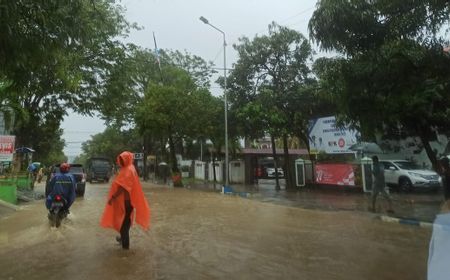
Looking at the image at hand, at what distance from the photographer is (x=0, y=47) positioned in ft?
20.0

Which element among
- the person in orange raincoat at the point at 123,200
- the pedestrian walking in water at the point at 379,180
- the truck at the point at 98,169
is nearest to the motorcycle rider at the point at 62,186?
the person in orange raincoat at the point at 123,200

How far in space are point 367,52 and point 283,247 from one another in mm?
4755

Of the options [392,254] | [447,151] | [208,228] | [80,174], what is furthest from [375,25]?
[80,174]

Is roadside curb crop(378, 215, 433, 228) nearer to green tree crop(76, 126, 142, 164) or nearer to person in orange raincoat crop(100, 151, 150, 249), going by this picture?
person in orange raincoat crop(100, 151, 150, 249)

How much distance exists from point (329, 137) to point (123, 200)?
20043mm

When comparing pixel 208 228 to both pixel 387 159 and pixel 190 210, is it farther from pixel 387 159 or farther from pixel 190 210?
pixel 387 159

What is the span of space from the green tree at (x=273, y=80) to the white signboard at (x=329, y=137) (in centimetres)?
96

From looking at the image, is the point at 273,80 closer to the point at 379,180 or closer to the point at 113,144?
the point at 379,180

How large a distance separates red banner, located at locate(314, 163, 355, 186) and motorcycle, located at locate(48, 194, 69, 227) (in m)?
17.1

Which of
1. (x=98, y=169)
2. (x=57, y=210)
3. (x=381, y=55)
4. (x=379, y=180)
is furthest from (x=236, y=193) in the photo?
(x=98, y=169)

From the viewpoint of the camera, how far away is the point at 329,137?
28578 mm

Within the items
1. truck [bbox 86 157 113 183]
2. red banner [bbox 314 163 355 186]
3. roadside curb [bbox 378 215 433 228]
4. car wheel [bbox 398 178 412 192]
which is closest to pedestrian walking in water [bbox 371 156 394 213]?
roadside curb [bbox 378 215 433 228]

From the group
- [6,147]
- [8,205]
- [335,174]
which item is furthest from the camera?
[335,174]

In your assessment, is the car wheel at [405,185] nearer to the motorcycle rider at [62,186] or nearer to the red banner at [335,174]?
the red banner at [335,174]
